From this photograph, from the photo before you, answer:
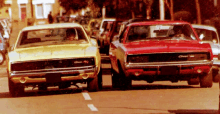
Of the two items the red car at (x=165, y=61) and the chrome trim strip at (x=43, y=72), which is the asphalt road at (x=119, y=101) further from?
the chrome trim strip at (x=43, y=72)

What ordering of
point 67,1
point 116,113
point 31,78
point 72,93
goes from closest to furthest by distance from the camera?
point 116,113
point 31,78
point 72,93
point 67,1

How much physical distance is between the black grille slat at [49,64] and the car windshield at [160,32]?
1.94 metres

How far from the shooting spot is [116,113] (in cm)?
1170

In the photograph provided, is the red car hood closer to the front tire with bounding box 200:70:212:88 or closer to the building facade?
the front tire with bounding box 200:70:212:88

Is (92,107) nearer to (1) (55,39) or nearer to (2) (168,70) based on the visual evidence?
(2) (168,70)

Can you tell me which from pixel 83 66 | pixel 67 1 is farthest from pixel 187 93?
pixel 67 1

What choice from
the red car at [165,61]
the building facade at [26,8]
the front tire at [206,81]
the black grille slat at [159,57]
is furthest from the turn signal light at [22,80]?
the building facade at [26,8]

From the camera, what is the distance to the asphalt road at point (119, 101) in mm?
12305

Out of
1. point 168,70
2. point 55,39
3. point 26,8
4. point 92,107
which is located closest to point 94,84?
point 168,70

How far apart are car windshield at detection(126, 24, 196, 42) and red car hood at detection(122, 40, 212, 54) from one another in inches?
22.0

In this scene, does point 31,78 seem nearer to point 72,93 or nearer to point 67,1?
point 72,93

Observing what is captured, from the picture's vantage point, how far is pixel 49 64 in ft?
48.7

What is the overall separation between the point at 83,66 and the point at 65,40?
1744mm

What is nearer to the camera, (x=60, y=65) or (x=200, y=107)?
(x=200, y=107)
